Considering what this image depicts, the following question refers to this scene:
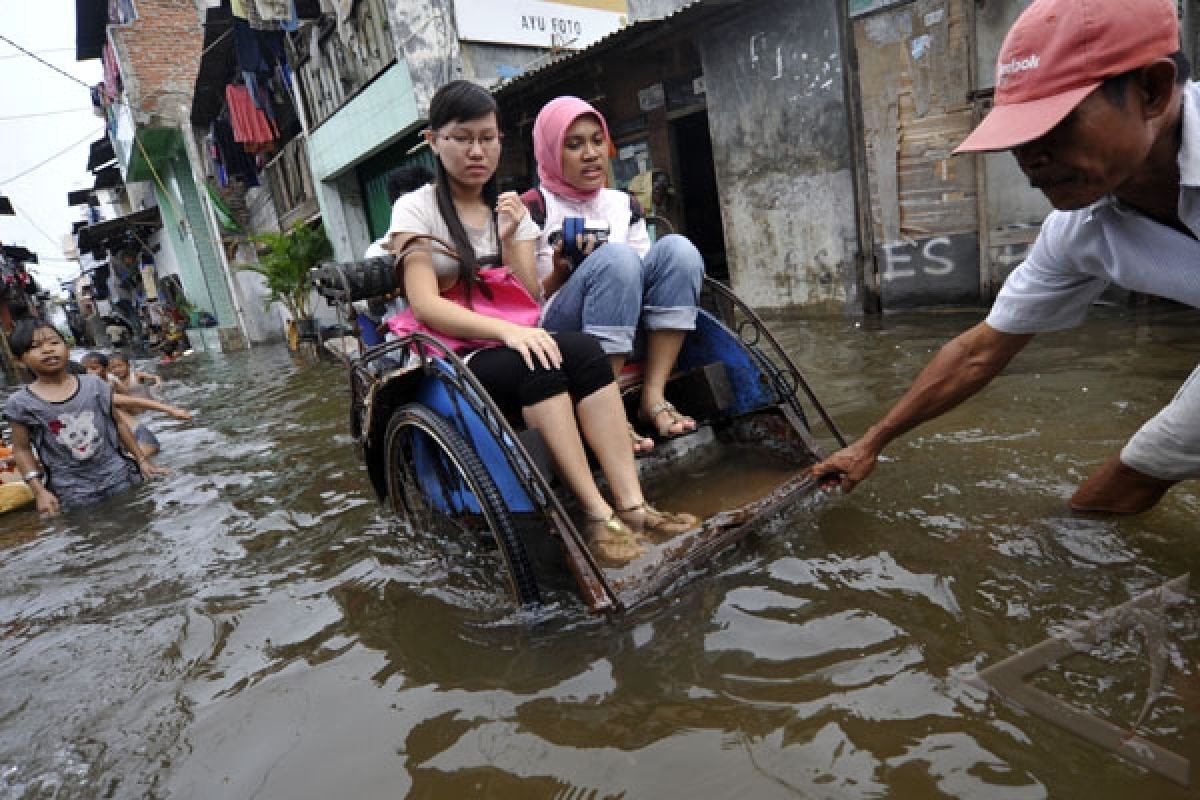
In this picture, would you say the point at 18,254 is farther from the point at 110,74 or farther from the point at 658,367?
the point at 658,367

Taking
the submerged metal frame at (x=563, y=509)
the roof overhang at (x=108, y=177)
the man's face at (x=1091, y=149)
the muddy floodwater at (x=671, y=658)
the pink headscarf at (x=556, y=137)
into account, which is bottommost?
the muddy floodwater at (x=671, y=658)

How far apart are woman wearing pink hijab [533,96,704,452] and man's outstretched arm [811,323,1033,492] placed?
0.58m

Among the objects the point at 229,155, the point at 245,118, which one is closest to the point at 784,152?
the point at 245,118

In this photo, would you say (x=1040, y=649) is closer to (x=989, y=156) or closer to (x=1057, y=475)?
(x=1057, y=475)

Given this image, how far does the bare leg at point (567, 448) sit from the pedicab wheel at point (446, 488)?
221 millimetres

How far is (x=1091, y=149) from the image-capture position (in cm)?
135

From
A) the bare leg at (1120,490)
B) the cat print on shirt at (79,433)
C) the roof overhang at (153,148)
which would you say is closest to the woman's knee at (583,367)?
the bare leg at (1120,490)

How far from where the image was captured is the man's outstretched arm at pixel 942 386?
6.70ft

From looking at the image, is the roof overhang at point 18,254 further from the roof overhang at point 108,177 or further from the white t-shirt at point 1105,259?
the white t-shirt at point 1105,259

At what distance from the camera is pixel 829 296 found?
7145mm

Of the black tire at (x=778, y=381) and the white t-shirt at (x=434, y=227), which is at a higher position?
the white t-shirt at (x=434, y=227)

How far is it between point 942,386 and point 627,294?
1064 millimetres

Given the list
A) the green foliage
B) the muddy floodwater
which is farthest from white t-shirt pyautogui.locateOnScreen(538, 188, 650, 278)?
the green foliage

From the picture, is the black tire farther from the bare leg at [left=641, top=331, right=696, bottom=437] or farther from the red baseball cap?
the red baseball cap
